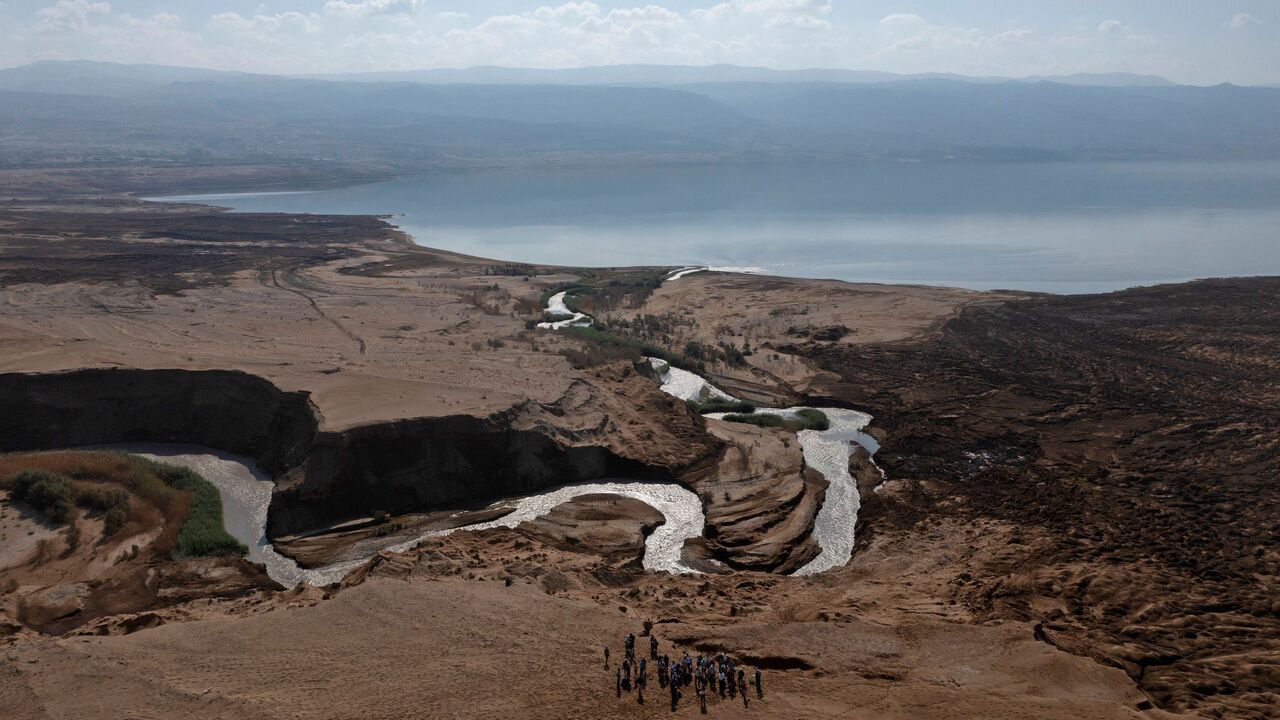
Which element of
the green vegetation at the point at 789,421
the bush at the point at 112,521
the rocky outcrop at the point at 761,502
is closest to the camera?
the bush at the point at 112,521

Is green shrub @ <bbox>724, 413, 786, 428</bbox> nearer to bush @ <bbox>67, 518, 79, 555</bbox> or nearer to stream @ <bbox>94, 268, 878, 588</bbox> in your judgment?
stream @ <bbox>94, 268, 878, 588</bbox>

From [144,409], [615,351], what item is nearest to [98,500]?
[144,409]

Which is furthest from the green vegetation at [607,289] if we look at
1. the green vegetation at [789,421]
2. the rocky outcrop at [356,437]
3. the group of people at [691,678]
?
the group of people at [691,678]

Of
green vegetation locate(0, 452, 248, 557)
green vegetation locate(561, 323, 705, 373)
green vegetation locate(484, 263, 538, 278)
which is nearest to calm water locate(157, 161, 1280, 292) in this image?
green vegetation locate(484, 263, 538, 278)

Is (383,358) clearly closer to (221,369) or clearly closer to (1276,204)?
(221,369)

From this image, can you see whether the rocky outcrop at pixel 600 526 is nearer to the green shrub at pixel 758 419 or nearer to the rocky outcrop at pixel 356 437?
the rocky outcrop at pixel 356 437

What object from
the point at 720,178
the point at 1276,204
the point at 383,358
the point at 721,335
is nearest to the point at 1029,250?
→ the point at 721,335

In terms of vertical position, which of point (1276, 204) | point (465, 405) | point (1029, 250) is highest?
point (1276, 204)
